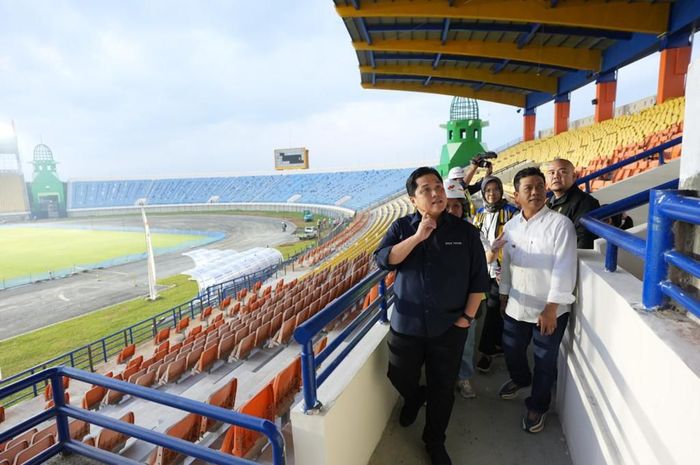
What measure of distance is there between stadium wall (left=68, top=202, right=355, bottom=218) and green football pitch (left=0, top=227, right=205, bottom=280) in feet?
54.9

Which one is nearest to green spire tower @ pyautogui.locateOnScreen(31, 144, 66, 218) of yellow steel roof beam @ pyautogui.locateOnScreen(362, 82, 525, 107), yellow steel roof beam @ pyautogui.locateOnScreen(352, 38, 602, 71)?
yellow steel roof beam @ pyautogui.locateOnScreen(362, 82, 525, 107)

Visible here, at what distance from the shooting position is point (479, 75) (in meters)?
20.3

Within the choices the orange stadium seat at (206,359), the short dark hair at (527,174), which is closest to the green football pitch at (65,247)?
the orange stadium seat at (206,359)

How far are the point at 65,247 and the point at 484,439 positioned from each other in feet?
162

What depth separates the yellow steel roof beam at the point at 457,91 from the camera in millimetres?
22364

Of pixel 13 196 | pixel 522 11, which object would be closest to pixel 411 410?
pixel 522 11

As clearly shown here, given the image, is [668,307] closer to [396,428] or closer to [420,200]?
[420,200]

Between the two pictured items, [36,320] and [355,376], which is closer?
[355,376]

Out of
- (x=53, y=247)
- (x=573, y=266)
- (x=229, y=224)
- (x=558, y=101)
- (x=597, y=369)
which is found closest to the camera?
(x=597, y=369)

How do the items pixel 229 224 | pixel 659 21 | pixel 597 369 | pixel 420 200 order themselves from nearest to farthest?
pixel 597 369, pixel 420 200, pixel 659 21, pixel 229 224

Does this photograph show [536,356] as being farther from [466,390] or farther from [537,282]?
[466,390]

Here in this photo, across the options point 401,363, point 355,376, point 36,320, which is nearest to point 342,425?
point 355,376

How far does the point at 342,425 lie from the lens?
6.85 ft

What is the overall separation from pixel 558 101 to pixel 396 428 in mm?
24458
